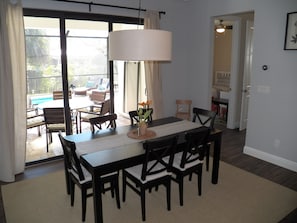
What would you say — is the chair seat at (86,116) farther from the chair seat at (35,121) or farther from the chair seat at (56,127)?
the chair seat at (35,121)

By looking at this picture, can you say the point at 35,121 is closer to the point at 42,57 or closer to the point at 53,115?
the point at 53,115

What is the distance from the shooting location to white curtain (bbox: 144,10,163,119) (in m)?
4.44

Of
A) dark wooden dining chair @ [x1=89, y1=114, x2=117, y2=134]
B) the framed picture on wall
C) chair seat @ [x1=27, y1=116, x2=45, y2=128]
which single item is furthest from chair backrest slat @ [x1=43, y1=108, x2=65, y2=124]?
the framed picture on wall

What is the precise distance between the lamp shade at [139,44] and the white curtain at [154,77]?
2381 millimetres

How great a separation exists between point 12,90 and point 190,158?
8.43 feet

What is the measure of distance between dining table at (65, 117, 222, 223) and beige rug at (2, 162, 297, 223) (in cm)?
37

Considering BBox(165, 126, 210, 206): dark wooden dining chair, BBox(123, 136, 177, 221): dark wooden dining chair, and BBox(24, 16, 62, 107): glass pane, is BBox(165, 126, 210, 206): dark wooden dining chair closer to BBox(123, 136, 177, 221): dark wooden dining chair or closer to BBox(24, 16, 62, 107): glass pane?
BBox(123, 136, 177, 221): dark wooden dining chair

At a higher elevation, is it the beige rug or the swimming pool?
the swimming pool

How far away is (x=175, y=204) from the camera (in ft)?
9.30

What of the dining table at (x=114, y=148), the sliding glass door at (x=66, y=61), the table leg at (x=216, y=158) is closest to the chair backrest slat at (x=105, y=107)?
the sliding glass door at (x=66, y=61)

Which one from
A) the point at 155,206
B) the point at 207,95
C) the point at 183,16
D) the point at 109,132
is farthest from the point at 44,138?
the point at 183,16

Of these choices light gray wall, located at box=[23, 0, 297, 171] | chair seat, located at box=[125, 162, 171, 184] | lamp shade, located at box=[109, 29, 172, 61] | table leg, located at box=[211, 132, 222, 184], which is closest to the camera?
lamp shade, located at box=[109, 29, 172, 61]

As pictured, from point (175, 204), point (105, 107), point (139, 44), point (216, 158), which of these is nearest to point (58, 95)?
point (105, 107)

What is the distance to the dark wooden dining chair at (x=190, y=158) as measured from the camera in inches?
106
